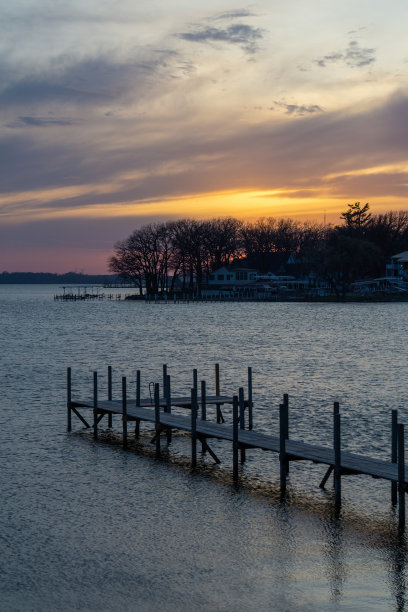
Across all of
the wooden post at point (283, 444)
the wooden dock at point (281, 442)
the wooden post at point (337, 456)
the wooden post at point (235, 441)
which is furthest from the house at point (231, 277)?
the wooden post at point (337, 456)

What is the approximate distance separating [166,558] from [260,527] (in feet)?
9.09

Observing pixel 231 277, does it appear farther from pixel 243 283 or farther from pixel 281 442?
pixel 281 442

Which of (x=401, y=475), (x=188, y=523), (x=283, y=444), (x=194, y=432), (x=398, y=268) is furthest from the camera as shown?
(x=398, y=268)

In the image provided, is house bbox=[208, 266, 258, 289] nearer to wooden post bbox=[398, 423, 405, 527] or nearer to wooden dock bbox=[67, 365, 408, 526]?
wooden dock bbox=[67, 365, 408, 526]

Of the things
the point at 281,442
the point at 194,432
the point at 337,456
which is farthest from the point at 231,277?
the point at 337,456

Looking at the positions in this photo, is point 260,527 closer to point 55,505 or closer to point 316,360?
point 55,505

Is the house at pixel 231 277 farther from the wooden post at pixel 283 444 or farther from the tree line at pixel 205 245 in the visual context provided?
the wooden post at pixel 283 444

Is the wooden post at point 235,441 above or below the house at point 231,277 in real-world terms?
below

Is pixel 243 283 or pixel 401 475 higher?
pixel 243 283

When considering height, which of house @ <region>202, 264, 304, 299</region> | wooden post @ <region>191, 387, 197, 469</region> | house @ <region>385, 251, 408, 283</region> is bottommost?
wooden post @ <region>191, 387, 197, 469</region>

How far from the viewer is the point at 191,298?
7608 inches

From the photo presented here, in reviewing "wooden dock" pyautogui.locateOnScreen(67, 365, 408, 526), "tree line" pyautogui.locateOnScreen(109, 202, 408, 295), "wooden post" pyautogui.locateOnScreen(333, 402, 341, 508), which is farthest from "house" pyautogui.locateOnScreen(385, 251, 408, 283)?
"wooden post" pyautogui.locateOnScreen(333, 402, 341, 508)

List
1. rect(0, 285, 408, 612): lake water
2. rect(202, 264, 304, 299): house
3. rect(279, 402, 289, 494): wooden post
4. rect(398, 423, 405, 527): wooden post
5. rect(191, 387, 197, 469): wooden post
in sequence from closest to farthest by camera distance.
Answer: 1. rect(0, 285, 408, 612): lake water
2. rect(398, 423, 405, 527): wooden post
3. rect(279, 402, 289, 494): wooden post
4. rect(191, 387, 197, 469): wooden post
5. rect(202, 264, 304, 299): house

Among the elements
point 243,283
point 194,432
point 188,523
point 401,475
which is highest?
point 243,283
